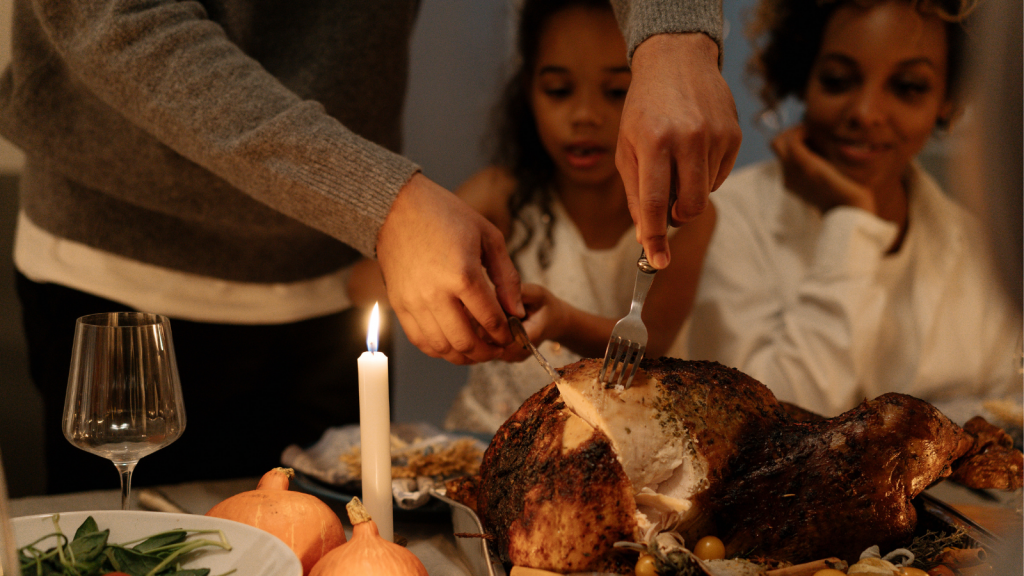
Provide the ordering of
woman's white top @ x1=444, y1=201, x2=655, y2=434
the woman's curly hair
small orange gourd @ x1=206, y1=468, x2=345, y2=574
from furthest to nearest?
the woman's curly hair, woman's white top @ x1=444, y1=201, x2=655, y2=434, small orange gourd @ x1=206, y1=468, x2=345, y2=574

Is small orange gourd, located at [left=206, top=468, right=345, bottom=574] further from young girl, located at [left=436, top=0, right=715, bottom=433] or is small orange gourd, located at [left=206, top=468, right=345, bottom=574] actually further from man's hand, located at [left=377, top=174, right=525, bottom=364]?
young girl, located at [left=436, top=0, right=715, bottom=433]

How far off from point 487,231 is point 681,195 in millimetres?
245

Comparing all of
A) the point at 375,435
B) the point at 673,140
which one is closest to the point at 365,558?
the point at 375,435

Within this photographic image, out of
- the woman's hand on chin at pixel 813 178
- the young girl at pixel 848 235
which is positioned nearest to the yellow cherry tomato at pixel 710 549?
the young girl at pixel 848 235

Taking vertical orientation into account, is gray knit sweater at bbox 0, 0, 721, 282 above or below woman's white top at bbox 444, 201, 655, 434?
above

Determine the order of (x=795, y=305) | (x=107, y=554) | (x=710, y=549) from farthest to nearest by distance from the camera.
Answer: (x=795, y=305), (x=710, y=549), (x=107, y=554)

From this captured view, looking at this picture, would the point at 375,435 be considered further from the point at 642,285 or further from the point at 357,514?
the point at 642,285

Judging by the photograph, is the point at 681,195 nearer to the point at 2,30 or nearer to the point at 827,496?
the point at 827,496

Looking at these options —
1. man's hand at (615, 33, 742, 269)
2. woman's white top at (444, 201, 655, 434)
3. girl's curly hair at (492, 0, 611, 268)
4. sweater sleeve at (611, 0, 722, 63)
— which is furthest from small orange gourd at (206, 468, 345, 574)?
girl's curly hair at (492, 0, 611, 268)

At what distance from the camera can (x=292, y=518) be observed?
614 millimetres

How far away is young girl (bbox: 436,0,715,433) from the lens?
154 cm

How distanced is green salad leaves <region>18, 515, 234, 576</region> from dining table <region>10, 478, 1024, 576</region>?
26 centimetres

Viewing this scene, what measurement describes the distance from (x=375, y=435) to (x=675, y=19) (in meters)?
0.54

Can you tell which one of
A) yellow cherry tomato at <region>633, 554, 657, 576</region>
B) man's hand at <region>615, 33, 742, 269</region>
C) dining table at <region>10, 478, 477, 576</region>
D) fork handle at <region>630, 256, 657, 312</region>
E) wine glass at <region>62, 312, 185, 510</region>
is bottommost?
dining table at <region>10, 478, 477, 576</region>
